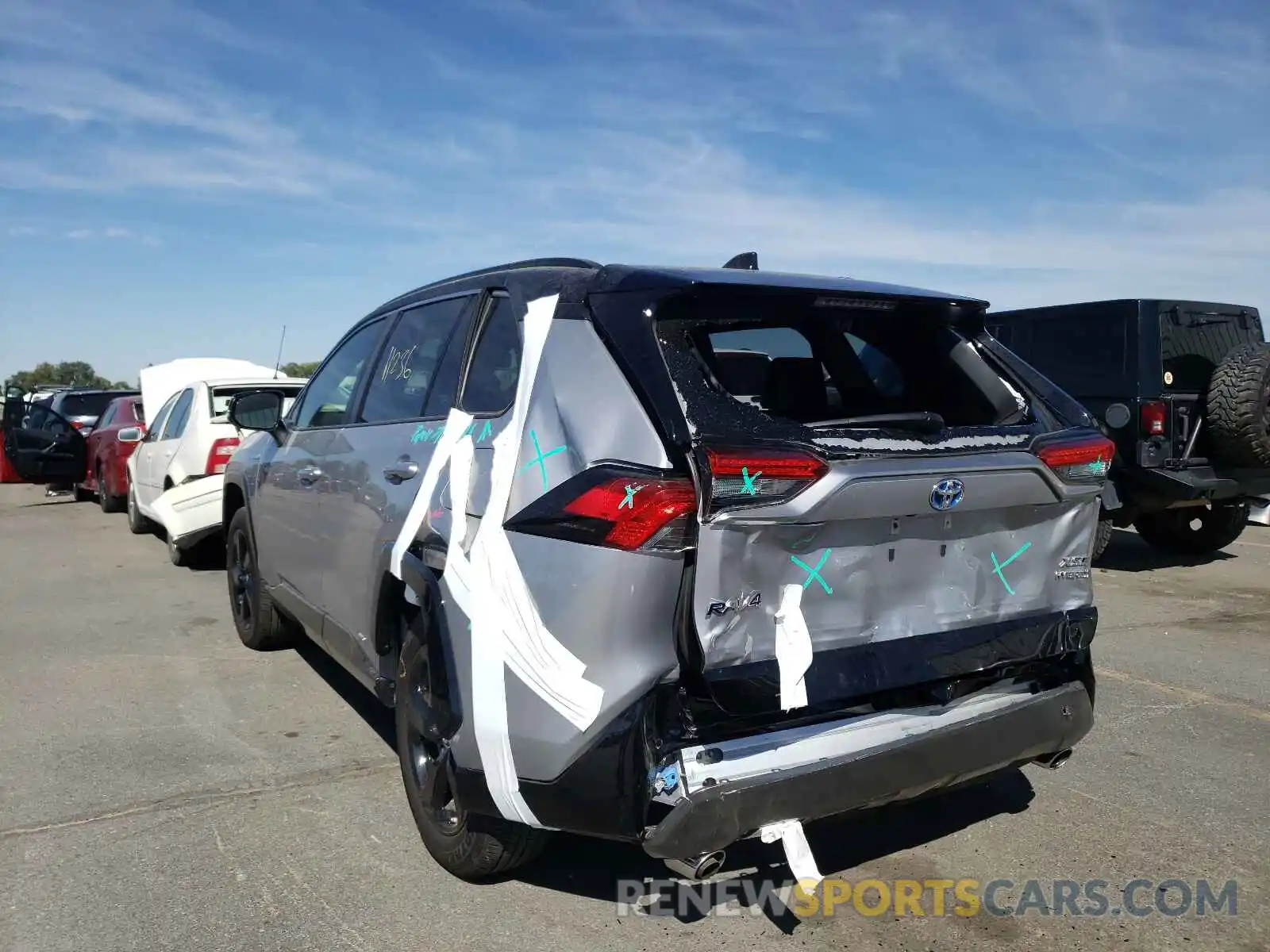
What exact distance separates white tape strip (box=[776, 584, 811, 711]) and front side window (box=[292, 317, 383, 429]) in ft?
8.31

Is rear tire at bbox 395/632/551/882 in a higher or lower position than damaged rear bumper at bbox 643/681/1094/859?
lower

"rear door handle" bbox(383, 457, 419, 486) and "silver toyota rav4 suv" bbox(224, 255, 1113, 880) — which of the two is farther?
"rear door handle" bbox(383, 457, 419, 486)

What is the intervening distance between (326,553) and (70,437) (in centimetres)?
1041

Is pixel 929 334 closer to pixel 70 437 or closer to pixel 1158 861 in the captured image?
pixel 1158 861

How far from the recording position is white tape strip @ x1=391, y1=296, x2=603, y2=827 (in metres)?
2.78

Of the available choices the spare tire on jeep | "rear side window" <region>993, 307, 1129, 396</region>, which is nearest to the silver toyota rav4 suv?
the spare tire on jeep

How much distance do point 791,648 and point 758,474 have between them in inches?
18.3

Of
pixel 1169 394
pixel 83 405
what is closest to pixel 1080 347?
pixel 1169 394

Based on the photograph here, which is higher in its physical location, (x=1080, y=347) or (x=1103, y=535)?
(x=1080, y=347)

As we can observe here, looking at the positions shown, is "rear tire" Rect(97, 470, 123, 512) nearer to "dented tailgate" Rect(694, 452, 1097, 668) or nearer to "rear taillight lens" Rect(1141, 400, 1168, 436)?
"rear taillight lens" Rect(1141, 400, 1168, 436)

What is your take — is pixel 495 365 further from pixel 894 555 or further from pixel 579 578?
pixel 894 555

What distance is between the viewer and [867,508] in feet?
9.42

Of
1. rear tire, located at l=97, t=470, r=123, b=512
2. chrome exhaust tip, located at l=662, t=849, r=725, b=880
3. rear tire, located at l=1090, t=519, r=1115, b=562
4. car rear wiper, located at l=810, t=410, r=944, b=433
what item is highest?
car rear wiper, located at l=810, t=410, r=944, b=433

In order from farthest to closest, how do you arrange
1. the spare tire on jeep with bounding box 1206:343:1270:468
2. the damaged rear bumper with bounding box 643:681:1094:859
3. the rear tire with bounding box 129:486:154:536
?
the rear tire with bounding box 129:486:154:536, the spare tire on jeep with bounding box 1206:343:1270:468, the damaged rear bumper with bounding box 643:681:1094:859
